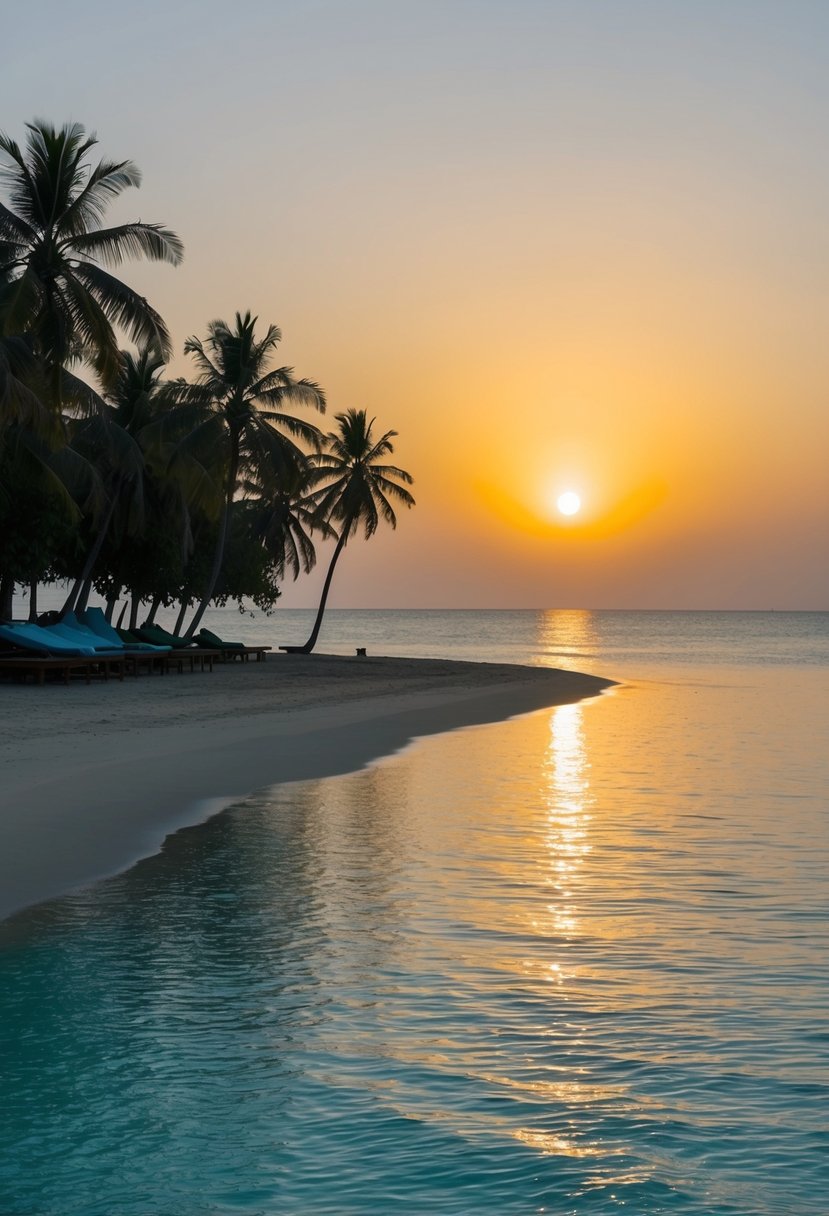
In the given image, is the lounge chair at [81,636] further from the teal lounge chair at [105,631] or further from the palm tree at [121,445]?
the palm tree at [121,445]

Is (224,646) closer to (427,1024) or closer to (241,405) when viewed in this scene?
(241,405)

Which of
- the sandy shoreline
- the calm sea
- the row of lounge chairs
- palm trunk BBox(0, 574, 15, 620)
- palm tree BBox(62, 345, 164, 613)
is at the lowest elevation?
the calm sea

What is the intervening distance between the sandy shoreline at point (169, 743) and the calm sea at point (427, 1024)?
0.79 metres

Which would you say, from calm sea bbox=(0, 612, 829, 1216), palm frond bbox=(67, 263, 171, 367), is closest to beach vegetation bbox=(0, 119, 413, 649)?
palm frond bbox=(67, 263, 171, 367)

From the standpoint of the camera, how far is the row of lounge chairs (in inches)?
1218

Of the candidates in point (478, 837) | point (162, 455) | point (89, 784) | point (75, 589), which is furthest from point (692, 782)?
point (75, 589)

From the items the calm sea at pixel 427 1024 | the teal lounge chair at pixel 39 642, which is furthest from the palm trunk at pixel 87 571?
the calm sea at pixel 427 1024

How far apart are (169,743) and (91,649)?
13.2 m

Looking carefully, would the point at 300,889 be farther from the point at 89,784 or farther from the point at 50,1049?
the point at 89,784

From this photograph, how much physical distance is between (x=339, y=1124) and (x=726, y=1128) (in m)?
1.78

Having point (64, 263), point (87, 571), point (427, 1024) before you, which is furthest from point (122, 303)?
point (427, 1024)

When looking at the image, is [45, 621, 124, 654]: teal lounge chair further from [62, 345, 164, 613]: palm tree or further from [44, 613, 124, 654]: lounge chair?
[62, 345, 164, 613]: palm tree

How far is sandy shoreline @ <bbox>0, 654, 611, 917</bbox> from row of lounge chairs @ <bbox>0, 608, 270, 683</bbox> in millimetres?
948

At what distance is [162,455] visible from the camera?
38844 millimetres
